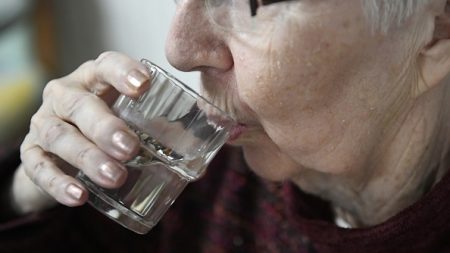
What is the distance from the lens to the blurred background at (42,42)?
183cm

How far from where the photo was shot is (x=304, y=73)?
2.50 ft

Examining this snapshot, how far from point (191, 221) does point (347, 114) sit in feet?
1.43

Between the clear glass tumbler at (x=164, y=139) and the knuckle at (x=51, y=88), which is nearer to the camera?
the clear glass tumbler at (x=164, y=139)

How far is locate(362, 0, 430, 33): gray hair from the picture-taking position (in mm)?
729

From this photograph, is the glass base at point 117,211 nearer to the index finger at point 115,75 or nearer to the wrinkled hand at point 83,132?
the wrinkled hand at point 83,132

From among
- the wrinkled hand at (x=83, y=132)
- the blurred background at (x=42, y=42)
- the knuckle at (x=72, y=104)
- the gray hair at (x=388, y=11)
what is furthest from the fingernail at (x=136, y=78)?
the blurred background at (x=42, y=42)

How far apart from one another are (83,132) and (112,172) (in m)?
0.09

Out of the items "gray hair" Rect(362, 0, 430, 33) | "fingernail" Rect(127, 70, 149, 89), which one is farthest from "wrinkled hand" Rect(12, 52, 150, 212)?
"gray hair" Rect(362, 0, 430, 33)

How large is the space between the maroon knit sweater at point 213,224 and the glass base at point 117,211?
25 cm

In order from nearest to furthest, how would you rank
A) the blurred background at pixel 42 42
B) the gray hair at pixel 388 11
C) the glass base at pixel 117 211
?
the gray hair at pixel 388 11 → the glass base at pixel 117 211 → the blurred background at pixel 42 42

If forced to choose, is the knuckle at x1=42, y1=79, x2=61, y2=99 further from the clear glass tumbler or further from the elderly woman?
the clear glass tumbler

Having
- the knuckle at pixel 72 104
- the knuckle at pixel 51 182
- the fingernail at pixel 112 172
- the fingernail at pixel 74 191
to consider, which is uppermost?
the fingernail at pixel 112 172

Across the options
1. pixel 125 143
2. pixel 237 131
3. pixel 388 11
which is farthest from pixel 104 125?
pixel 388 11

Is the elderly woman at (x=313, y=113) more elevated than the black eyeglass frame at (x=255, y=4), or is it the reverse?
the black eyeglass frame at (x=255, y=4)
